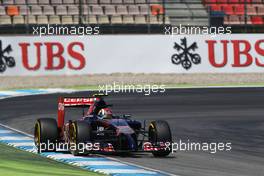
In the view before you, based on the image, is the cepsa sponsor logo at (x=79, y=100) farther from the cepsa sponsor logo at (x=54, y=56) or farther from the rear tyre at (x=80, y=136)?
the cepsa sponsor logo at (x=54, y=56)

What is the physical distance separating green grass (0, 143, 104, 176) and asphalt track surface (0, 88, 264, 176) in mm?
1364

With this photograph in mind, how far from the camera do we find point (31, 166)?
43.7 feet

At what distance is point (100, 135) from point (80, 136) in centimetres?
58

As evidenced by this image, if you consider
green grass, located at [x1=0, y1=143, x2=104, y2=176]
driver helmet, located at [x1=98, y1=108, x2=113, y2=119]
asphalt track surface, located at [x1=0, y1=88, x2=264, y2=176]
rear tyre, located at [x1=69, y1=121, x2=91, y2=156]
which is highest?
driver helmet, located at [x1=98, y1=108, x2=113, y2=119]

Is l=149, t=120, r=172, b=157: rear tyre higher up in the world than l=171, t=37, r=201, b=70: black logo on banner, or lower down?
lower down

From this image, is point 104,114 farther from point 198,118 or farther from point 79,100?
point 198,118

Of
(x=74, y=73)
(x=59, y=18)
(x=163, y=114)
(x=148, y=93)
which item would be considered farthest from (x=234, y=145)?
(x=59, y=18)

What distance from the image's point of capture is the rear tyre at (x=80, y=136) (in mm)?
15070

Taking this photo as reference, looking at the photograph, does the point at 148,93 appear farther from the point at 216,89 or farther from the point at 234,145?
the point at 234,145

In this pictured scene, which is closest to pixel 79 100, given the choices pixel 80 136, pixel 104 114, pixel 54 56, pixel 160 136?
Result: pixel 104 114

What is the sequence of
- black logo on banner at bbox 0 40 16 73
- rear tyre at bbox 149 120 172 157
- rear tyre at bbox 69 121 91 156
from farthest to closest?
black logo on banner at bbox 0 40 16 73, rear tyre at bbox 149 120 172 157, rear tyre at bbox 69 121 91 156

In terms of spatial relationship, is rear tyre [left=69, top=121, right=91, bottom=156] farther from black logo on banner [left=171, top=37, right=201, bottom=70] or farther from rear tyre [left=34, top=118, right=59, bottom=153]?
black logo on banner [left=171, top=37, right=201, bottom=70]

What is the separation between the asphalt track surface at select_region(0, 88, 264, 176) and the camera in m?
14.5

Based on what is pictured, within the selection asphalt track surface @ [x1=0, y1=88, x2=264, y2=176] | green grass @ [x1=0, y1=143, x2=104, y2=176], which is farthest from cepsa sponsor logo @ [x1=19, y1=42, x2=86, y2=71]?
green grass @ [x1=0, y1=143, x2=104, y2=176]
